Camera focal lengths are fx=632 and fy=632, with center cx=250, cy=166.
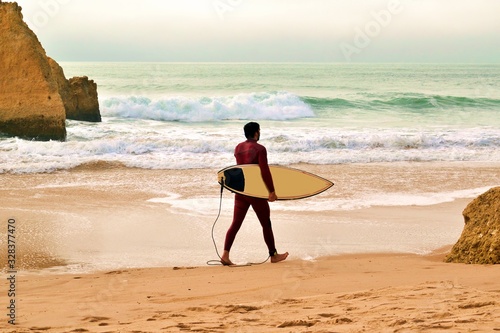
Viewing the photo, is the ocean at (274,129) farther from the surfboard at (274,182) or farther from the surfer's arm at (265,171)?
the surfer's arm at (265,171)

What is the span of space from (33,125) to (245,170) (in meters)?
12.1

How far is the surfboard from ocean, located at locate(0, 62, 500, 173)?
7.06m

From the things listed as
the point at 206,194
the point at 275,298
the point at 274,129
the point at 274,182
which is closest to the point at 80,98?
the point at 274,129

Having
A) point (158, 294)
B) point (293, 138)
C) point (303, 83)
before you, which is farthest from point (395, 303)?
point (303, 83)

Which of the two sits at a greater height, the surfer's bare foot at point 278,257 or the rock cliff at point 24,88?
the rock cliff at point 24,88

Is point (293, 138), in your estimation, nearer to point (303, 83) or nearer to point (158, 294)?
point (158, 294)

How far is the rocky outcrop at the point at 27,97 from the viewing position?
685 inches

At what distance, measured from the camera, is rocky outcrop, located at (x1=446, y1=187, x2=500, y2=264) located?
6.26m

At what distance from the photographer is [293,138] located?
750 inches

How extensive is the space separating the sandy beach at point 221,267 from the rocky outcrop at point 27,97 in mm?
4992

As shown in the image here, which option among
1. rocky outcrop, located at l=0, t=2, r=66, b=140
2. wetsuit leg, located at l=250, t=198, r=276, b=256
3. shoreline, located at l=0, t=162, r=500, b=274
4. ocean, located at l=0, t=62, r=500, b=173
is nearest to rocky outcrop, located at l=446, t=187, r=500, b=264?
shoreline, located at l=0, t=162, r=500, b=274

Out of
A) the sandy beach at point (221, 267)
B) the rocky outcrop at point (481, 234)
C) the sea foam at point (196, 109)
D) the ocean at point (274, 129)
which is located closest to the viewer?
the sandy beach at point (221, 267)

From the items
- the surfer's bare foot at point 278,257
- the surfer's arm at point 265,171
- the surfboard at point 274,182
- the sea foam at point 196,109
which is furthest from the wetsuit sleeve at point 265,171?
the sea foam at point 196,109

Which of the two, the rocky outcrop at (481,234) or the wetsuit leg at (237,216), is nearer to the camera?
the rocky outcrop at (481,234)
